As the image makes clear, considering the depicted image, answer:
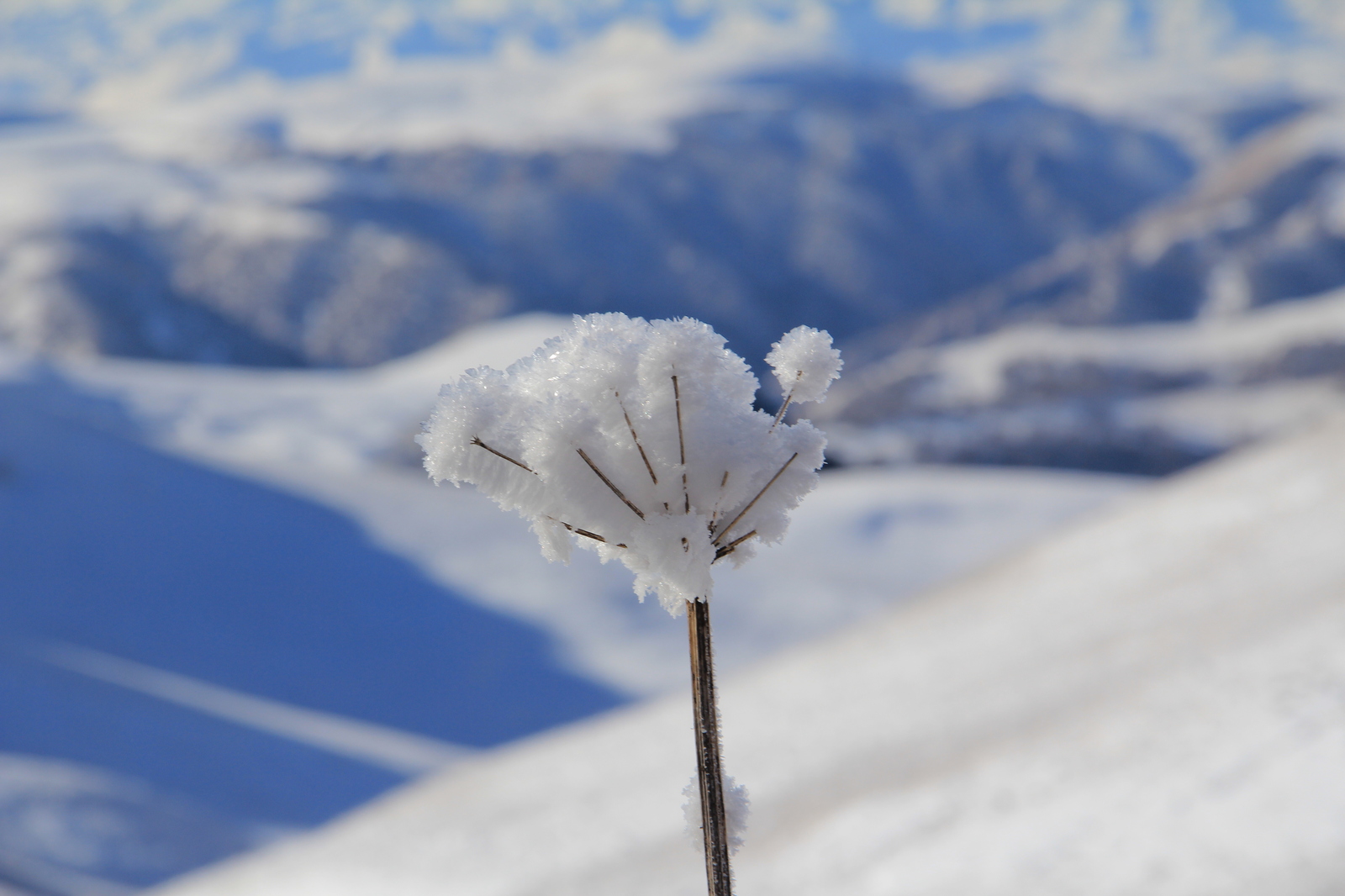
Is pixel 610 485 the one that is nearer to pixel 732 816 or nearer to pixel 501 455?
pixel 501 455

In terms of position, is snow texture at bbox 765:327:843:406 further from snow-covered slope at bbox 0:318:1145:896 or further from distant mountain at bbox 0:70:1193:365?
distant mountain at bbox 0:70:1193:365

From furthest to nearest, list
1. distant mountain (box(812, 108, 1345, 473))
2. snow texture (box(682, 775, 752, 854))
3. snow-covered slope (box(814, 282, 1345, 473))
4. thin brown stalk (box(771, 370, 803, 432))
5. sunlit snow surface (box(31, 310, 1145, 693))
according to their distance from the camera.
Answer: distant mountain (box(812, 108, 1345, 473)), snow-covered slope (box(814, 282, 1345, 473)), sunlit snow surface (box(31, 310, 1145, 693)), snow texture (box(682, 775, 752, 854)), thin brown stalk (box(771, 370, 803, 432))

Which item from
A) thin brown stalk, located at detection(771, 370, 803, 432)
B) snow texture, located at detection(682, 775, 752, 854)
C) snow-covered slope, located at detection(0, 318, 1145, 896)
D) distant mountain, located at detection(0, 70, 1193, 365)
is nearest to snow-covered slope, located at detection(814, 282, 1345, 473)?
snow-covered slope, located at detection(0, 318, 1145, 896)

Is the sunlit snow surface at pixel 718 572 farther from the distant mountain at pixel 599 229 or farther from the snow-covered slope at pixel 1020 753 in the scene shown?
the distant mountain at pixel 599 229

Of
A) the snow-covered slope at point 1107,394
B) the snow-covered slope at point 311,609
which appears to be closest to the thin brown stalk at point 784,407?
the snow-covered slope at point 311,609

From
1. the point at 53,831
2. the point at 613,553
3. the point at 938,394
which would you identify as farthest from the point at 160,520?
the point at 938,394

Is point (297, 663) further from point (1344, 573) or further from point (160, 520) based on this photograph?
point (1344, 573)
